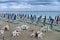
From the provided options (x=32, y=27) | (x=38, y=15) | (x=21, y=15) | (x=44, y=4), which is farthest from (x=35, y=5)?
(x=21, y=15)

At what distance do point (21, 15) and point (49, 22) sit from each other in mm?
1259

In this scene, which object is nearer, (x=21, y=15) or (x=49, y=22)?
(x=49, y=22)

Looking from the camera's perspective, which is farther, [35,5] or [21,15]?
[21,15]

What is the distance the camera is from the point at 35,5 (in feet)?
15.9

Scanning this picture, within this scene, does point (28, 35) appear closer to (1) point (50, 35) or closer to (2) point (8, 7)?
(1) point (50, 35)

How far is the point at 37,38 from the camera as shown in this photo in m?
4.39

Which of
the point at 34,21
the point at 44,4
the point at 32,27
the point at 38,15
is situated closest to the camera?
the point at 44,4

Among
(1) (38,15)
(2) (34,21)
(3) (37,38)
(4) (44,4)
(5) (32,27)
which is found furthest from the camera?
(1) (38,15)

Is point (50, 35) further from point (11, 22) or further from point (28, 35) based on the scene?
point (11, 22)

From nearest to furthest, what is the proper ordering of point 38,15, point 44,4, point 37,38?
point 37,38
point 44,4
point 38,15

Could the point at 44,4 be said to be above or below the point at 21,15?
above

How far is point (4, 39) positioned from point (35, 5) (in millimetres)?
1127

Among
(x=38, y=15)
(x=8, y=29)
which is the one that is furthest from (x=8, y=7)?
(x=38, y=15)

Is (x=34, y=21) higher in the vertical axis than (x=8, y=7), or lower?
lower
